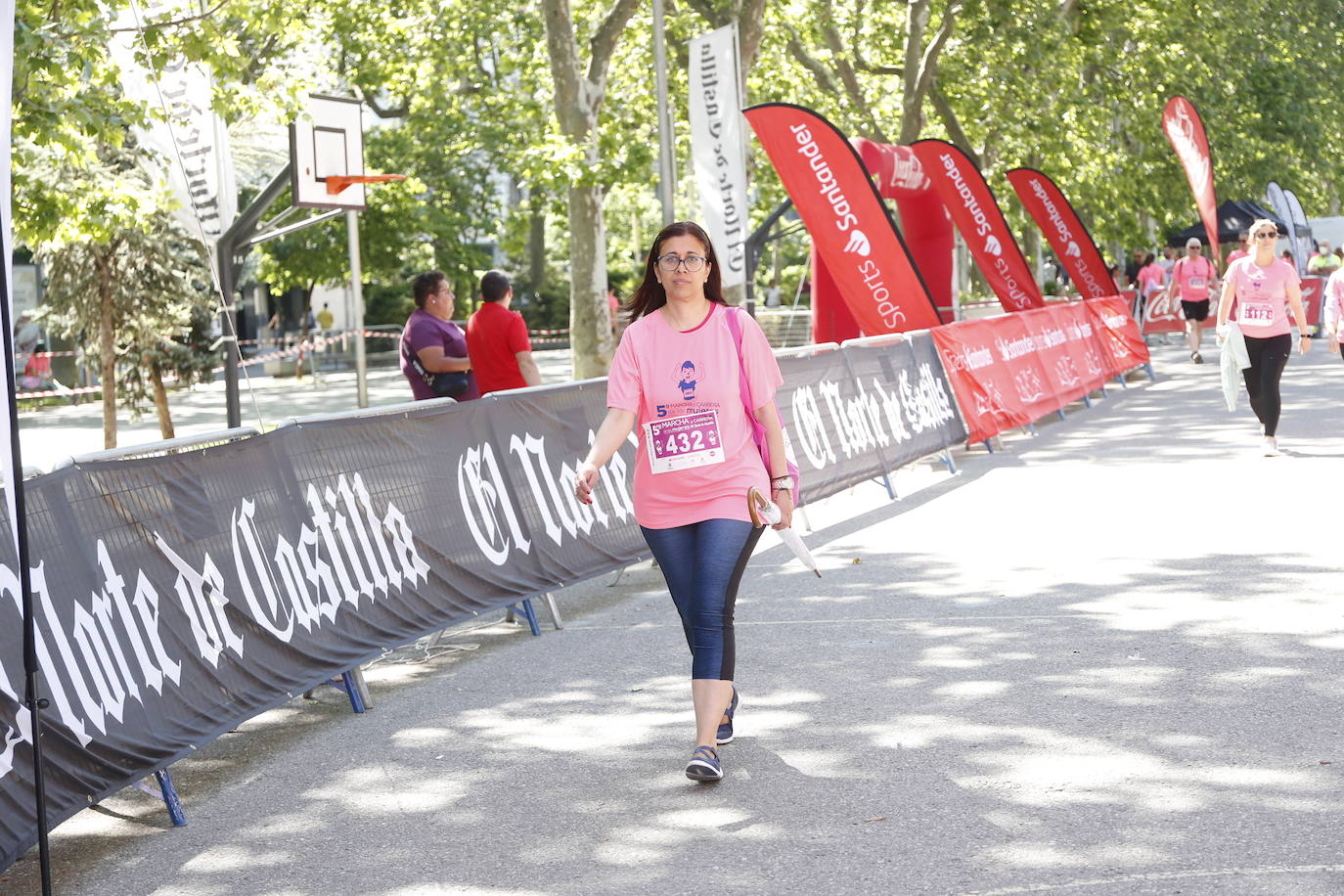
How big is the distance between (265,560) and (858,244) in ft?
36.4

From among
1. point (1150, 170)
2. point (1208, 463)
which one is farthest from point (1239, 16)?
point (1208, 463)

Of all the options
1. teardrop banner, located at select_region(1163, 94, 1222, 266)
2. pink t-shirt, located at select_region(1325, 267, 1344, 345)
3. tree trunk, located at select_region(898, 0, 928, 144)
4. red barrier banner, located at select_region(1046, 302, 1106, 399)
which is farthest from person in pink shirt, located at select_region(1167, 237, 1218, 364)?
pink t-shirt, located at select_region(1325, 267, 1344, 345)

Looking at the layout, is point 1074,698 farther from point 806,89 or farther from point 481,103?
point 806,89

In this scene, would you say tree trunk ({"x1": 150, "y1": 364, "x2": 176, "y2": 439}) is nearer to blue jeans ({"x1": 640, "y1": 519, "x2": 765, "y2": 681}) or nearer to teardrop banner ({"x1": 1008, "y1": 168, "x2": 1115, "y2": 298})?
teardrop banner ({"x1": 1008, "y1": 168, "x2": 1115, "y2": 298})

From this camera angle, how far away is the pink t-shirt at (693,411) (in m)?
5.82

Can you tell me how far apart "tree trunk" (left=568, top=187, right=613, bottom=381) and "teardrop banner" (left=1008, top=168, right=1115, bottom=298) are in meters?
7.40

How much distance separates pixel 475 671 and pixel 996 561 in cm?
343

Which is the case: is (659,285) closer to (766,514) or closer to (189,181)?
(766,514)

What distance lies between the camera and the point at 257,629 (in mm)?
6625

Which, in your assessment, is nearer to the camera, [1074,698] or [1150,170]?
[1074,698]

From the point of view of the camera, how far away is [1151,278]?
3403 cm

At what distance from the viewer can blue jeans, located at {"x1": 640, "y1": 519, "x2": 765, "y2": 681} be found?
5801 mm

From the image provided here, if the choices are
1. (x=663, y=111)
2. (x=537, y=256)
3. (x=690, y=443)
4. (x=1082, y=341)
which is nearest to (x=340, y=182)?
(x=663, y=111)

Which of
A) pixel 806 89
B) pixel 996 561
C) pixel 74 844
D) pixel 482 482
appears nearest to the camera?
pixel 74 844
